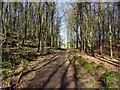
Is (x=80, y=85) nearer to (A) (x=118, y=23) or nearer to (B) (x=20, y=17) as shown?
(B) (x=20, y=17)

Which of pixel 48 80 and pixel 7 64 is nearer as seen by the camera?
pixel 48 80

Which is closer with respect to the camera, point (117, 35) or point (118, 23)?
point (118, 23)

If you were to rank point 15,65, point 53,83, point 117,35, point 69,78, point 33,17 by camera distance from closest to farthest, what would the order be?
point 53,83
point 69,78
point 15,65
point 33,17
point 117,35

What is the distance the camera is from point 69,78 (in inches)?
516

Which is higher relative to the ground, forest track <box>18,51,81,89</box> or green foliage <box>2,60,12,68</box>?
green foliage <box>2,60,12,68</box>

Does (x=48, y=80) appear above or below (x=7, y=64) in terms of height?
below

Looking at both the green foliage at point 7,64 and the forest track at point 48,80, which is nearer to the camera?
the forest track at point 48,80

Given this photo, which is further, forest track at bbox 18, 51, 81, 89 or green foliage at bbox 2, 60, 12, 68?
green foliage at bbox 2, 60, 12, 68

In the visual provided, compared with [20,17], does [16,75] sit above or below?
below

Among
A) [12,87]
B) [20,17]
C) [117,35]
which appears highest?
[20,17]

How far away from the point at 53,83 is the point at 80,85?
4.74 feet

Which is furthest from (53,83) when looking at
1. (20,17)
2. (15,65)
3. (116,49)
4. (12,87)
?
(20,17)

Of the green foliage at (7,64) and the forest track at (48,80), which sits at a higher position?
the green foliage at (7,64)

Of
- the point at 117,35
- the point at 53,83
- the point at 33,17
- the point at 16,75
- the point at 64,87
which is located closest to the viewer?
the point at 64,87
